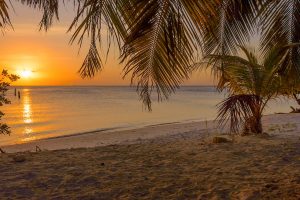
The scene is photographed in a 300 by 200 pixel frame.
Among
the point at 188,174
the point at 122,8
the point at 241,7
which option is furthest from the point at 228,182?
the point at 122,8

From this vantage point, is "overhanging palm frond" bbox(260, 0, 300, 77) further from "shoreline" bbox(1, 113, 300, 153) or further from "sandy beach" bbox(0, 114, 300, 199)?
"shoreline" bbox(1, 113, 300, 153)

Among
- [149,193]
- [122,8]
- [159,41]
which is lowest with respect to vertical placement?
[149,193]

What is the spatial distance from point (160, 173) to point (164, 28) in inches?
144

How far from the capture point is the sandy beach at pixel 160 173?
4953mm

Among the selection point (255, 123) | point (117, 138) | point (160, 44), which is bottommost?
point (117, 138)

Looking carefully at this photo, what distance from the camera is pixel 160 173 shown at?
5.95 meters

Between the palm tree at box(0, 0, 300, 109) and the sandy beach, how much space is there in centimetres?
168

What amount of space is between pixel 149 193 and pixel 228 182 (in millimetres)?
1005

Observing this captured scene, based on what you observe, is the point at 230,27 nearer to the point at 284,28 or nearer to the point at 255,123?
the point at 284,28

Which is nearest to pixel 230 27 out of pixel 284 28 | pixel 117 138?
pixel 284 28

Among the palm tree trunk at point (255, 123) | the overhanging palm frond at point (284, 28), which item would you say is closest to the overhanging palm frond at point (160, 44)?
the overhanging palm frond at point (284, 28)

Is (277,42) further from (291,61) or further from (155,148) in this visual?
(155,148)

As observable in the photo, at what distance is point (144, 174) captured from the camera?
19.4 ft

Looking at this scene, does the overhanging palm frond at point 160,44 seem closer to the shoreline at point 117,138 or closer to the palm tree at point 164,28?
the palm tree at point 164,28
